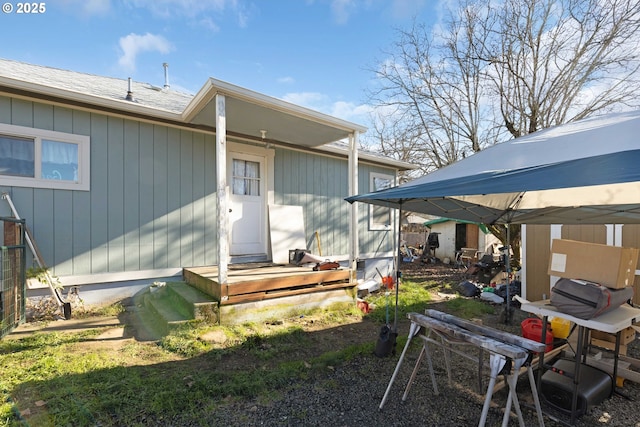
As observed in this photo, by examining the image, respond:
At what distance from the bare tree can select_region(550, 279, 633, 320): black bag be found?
8.18 metres

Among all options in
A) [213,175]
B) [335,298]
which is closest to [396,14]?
[213,175]

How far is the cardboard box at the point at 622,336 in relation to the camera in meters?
2.99

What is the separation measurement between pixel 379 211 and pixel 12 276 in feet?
22.8

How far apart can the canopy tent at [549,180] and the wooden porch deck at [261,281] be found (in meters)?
1.76

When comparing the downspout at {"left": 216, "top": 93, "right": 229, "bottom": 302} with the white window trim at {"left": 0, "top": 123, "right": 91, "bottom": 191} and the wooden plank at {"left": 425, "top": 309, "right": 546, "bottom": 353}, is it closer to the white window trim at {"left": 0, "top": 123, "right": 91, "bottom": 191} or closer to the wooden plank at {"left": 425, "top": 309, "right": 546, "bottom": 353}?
the white window trim at {"left": 0, "top": 123, "right": 91, "bottom": 191}

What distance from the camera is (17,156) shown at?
396 cm

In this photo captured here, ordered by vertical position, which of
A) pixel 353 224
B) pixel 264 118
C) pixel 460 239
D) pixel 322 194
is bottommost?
pixel 460 239

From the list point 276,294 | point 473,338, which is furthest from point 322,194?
point 473,338

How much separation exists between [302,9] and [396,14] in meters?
4.23

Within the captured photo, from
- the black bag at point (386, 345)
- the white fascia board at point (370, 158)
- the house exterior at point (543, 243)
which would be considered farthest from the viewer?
the white fascia board at point (370, 158)

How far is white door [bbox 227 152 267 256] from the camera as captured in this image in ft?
18.8

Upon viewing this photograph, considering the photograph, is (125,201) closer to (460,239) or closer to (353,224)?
(353,224)

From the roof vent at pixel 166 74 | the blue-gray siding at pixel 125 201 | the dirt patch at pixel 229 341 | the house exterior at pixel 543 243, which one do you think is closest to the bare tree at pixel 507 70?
the house exterior at pixel 543 243

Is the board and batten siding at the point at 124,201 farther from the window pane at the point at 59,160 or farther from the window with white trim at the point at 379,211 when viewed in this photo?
the window with white trim at the point at 379,211
